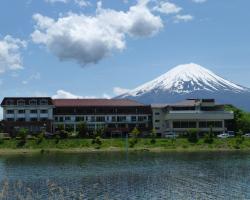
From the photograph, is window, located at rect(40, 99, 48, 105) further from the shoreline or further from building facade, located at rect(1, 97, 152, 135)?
the shoreline

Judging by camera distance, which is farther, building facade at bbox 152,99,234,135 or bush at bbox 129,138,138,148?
building facade at bbox 152,99,234,135

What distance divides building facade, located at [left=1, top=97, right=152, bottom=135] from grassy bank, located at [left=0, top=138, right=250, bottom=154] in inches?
671

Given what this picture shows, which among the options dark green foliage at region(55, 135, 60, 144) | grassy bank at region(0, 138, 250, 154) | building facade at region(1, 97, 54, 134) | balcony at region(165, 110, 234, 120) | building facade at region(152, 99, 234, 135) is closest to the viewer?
grassy bank at region(0, 138, 250, 154)

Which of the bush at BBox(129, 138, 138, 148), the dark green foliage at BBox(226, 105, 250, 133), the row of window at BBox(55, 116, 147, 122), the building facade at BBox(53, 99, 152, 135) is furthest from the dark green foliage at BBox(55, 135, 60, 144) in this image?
the dark green foliage at BBox(226, 105, 250, 133)

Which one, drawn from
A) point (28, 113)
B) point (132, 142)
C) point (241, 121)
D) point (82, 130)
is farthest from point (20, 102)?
point (241, 121)

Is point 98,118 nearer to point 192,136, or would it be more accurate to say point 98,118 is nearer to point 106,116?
point 106,116

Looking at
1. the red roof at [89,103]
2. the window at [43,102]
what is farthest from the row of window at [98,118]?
the window at [43,102]

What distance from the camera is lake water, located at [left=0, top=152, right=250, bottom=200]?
3497cm

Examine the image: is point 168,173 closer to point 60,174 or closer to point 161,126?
point 60,174

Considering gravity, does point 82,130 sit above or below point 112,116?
below

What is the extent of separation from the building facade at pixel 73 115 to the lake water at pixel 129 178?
4165 cm

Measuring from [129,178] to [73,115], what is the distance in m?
64.8

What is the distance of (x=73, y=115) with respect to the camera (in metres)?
108

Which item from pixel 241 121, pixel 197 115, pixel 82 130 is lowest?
pixel 82 130
